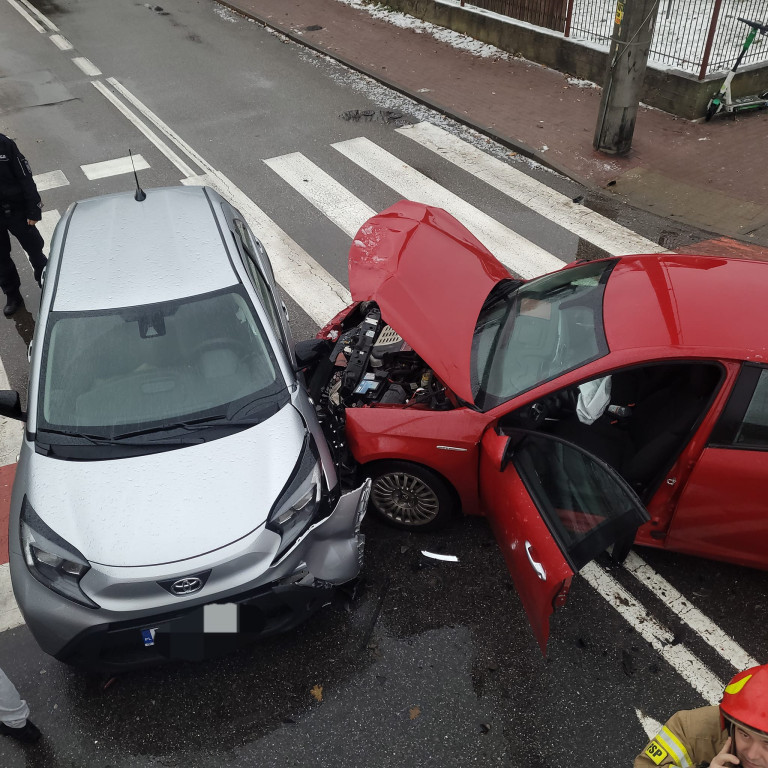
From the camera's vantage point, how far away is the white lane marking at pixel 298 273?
277 inches

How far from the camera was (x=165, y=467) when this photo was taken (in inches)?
152

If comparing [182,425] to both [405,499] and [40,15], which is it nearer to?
[405,499]

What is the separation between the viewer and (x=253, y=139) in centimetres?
1044

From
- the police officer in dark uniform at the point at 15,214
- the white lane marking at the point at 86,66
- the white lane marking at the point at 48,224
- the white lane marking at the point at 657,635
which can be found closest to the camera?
the white lane marking at the point at 657,635

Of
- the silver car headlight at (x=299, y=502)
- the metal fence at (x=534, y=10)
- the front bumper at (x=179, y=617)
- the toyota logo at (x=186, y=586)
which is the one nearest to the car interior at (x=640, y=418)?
the silver car headlight at (x=299, y=502)

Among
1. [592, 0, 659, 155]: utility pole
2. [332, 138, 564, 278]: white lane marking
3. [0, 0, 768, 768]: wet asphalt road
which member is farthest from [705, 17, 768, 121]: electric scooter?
[0, 0, 768, 768]: wet asphalt road

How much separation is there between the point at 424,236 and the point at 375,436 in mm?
1641

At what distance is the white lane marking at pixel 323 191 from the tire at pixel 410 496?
437 centimetres

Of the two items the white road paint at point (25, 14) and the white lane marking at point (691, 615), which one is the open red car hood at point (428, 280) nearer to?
the white lane marking at point (691, 615)

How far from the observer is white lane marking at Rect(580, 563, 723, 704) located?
12.7 ft

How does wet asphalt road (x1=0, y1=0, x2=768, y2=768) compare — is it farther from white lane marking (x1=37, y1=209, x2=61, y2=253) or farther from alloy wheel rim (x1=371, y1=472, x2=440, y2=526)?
white lane marking (x1=37, y1=209, x2=61, y2=253)

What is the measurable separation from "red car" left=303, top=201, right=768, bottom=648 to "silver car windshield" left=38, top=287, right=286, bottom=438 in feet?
1.71

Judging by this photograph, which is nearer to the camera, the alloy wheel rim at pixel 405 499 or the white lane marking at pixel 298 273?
the alloy wheel rim at pixel 405 499

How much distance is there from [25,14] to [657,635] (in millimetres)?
18508
